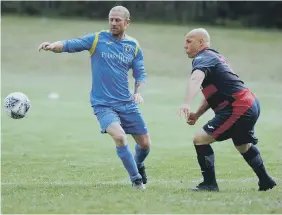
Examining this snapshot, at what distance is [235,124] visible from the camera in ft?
30.9

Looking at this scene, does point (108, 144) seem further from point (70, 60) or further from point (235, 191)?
point (70, 60)

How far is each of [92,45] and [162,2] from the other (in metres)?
41.6

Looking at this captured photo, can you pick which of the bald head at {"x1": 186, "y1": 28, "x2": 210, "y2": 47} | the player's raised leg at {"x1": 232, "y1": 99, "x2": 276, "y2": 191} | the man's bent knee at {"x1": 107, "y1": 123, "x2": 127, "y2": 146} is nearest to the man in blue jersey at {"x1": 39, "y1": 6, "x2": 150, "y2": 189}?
the man's bent knee at {"x1": 107, "y1": 123, "x2": 127, "y2": 146}

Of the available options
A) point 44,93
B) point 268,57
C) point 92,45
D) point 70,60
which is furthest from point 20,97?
point 268,57

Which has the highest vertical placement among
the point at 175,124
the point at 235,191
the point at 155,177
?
the point at 235,191

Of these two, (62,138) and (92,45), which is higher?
(92,45)

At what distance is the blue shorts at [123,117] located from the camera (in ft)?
33.3

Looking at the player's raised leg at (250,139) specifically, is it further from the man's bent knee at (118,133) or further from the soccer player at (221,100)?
the man's bent knee at (118,133)

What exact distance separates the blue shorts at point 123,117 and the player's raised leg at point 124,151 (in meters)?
0.10

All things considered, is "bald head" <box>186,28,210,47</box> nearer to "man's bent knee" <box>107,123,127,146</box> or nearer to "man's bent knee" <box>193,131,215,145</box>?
"man's bent knee" <box>193,131,215,145</box>

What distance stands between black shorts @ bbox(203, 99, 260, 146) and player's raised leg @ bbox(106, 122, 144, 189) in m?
1.12

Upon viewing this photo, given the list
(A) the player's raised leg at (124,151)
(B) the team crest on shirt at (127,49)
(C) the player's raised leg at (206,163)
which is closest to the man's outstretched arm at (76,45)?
(B) the team crest on shirt at (127,49)

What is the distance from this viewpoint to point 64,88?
100ft

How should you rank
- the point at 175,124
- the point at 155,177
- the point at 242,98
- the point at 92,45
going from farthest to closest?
the point at 175,124
the point at 155,177
the point at 92,45
the point at 242,98
